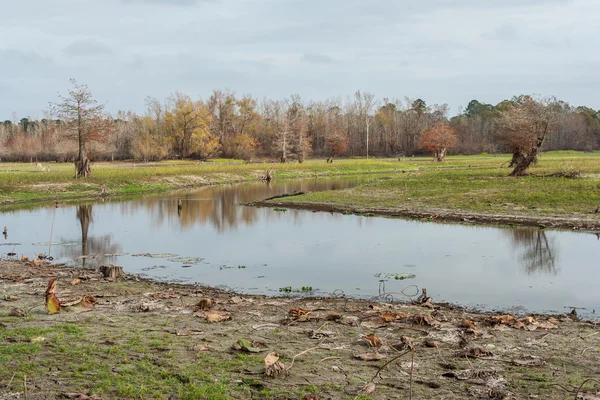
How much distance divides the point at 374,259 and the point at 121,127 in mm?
103575

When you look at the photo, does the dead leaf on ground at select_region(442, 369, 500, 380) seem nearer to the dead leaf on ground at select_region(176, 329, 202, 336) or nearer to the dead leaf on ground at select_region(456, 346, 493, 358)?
the dead leaf on ground at select_region(456, 346, 493, 358)

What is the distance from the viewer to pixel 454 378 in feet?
21.7

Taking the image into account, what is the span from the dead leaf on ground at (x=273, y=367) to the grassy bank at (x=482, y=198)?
19.2 m

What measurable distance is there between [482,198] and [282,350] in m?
25.2

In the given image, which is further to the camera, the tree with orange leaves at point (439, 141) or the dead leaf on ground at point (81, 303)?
the tree with orange leaves at point (439, 141)

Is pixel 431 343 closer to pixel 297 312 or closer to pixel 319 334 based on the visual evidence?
pixel 319 334

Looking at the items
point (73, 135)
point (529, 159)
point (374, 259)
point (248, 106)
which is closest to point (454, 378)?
point (374, 259)

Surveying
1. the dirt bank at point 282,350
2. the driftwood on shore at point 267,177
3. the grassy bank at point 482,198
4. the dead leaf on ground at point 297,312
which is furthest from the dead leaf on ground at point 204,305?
the driftwood on shore at point 267,177

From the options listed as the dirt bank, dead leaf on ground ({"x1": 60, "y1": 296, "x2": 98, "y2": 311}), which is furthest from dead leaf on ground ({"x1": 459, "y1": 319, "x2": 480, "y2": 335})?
dead leaf on ground ({"x1": 60, "y1": 296, "x2": 98, "y2": 311})

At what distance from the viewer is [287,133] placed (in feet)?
284

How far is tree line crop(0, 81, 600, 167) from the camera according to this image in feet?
297

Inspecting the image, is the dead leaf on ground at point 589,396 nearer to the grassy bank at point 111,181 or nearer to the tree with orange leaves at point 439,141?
the grassy bank at point 111,181

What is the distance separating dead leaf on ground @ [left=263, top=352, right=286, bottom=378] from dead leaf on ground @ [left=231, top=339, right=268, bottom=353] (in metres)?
0.63

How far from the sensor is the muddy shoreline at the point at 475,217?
22594 millimetres
